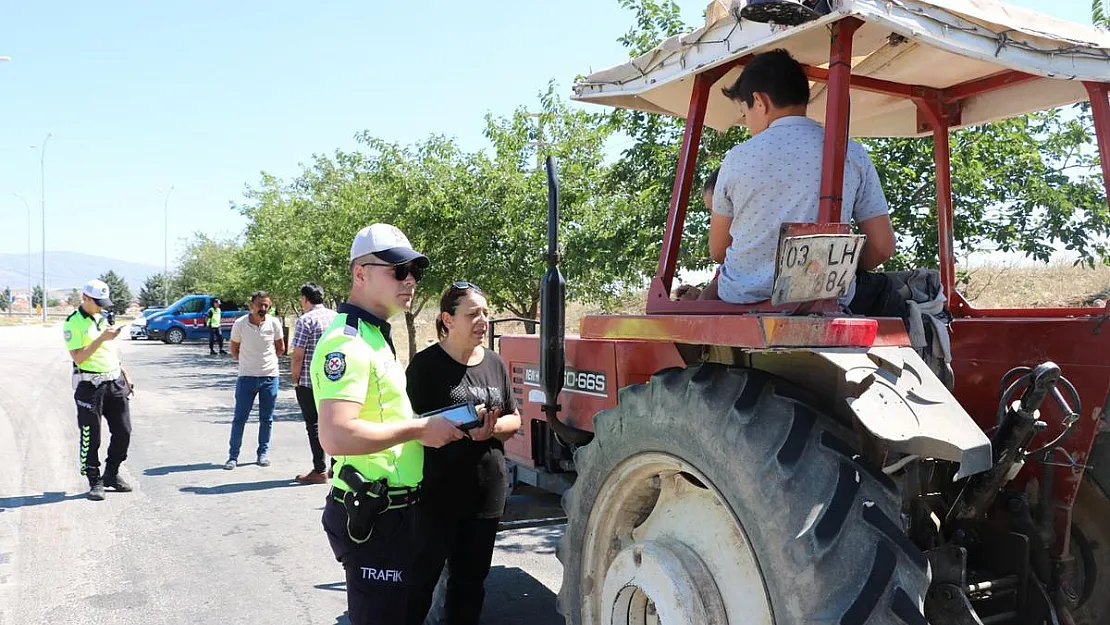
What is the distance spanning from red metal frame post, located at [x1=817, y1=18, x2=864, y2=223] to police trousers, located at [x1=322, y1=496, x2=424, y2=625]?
1.68 metres

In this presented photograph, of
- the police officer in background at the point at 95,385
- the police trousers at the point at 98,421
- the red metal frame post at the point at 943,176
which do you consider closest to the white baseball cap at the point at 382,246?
the red metal frame post at the point at 943,176

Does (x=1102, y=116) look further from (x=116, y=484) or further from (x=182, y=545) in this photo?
(x=116, y=484)

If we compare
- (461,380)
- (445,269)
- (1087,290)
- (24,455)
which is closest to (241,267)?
(445,269)

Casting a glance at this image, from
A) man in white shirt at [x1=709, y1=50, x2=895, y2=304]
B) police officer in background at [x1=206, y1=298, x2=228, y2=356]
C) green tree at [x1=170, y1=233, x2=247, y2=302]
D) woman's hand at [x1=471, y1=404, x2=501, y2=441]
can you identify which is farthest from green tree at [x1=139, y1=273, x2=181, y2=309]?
man in white shirt at [x1=709, y1=50, x2=895, y2=304]

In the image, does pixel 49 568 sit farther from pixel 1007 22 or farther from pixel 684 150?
pixel 1007 22

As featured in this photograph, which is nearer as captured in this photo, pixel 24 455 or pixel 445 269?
pixel 24 455

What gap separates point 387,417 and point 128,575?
3577 millimetres

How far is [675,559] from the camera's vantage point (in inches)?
94.5

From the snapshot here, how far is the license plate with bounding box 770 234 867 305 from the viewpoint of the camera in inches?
80.0

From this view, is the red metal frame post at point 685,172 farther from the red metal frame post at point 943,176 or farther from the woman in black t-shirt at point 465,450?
the red metal frame post at point 943,176

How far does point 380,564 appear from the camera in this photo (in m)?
2.74

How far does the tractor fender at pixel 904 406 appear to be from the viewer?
6.23 ft

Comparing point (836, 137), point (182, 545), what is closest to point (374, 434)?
point (836, 137)

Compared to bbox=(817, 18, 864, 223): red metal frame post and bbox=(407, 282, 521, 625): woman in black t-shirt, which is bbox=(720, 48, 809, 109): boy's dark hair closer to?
bbox=(817, 18, 864, 223): red metal frame post
